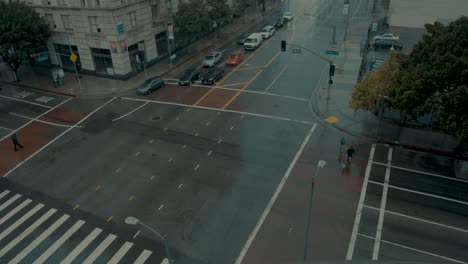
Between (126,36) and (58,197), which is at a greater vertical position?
(126,36)

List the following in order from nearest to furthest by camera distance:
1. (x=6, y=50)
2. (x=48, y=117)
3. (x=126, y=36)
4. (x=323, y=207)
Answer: (x=323, y=207) < (x=48, y=117) < (x=6, y=50) < (x=126, y=36)

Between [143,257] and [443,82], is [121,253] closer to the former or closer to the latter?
[143,257]

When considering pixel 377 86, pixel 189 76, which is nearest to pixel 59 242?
pixel 377 86

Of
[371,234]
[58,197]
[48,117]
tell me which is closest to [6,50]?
[48,117]

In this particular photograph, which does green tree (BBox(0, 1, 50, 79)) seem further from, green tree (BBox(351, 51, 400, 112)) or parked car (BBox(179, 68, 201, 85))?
green tree (BBox(351, 51, 400, 112))

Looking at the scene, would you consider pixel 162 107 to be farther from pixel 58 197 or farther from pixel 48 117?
pixel 58 197

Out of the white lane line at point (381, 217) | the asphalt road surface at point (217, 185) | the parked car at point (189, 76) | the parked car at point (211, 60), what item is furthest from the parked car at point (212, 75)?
the white lane line at point (381, 217)

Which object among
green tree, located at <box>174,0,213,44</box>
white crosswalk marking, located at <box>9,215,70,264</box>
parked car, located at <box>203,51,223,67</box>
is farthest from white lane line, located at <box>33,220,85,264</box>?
green tree, located at <box>174,0,213,44</box>
